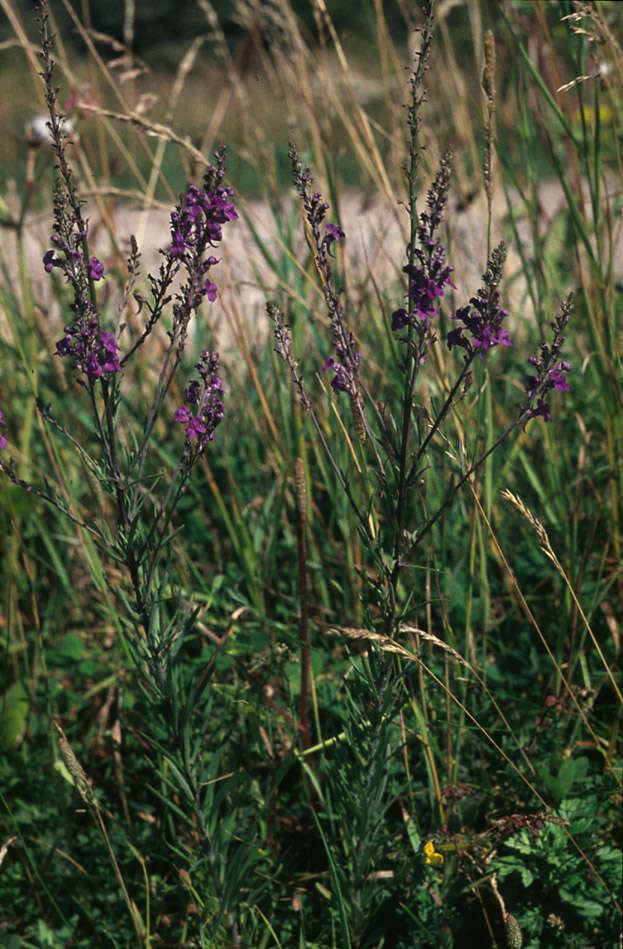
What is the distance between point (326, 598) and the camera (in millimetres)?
1851

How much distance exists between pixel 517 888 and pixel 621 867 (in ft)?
0.57

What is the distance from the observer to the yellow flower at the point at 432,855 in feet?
4.29

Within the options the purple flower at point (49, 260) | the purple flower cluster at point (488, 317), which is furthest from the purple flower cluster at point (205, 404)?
the purple flower cluster at point (488, 317)

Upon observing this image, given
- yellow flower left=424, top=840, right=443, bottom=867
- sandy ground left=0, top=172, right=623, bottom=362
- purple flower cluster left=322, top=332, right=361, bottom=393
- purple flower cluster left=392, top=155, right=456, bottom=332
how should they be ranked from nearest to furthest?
purple flower cluster left=392, top=155, right=456, bottom=332 < purple flower cluster left=322, top=332, right=361, bottom=393 < yellow flower left=424, top=840, right=443, bottom=867 < sandy ground left=0, top=172, right=623, bottom=362

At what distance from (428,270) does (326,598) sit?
1.00 m

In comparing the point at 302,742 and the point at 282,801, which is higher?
the point at 302,742

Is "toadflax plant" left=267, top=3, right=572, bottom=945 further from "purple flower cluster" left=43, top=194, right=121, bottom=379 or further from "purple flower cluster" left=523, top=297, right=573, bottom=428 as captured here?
"purple flower cluster" left=43, top=194, right=121, bottom=379

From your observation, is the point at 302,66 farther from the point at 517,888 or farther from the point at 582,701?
the point at 517,888

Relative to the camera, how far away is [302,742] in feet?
4.79

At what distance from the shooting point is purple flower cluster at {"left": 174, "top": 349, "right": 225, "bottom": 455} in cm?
110

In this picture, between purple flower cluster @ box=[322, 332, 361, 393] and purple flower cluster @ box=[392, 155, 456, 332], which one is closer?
purple flower cluster @ box=[392, 155, 456, 332]

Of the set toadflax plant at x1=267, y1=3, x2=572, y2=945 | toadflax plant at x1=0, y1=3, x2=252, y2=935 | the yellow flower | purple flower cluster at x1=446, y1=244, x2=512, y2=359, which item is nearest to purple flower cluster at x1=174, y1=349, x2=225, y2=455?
toadflax plant at x1=0, y1=3, x2=252, y2=935

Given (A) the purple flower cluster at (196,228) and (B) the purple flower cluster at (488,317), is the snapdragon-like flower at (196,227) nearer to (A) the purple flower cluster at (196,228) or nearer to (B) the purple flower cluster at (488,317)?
(A) the purple flower cluster at (196,228)

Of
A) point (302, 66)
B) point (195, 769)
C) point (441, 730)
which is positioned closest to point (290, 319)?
point (302, 66)
